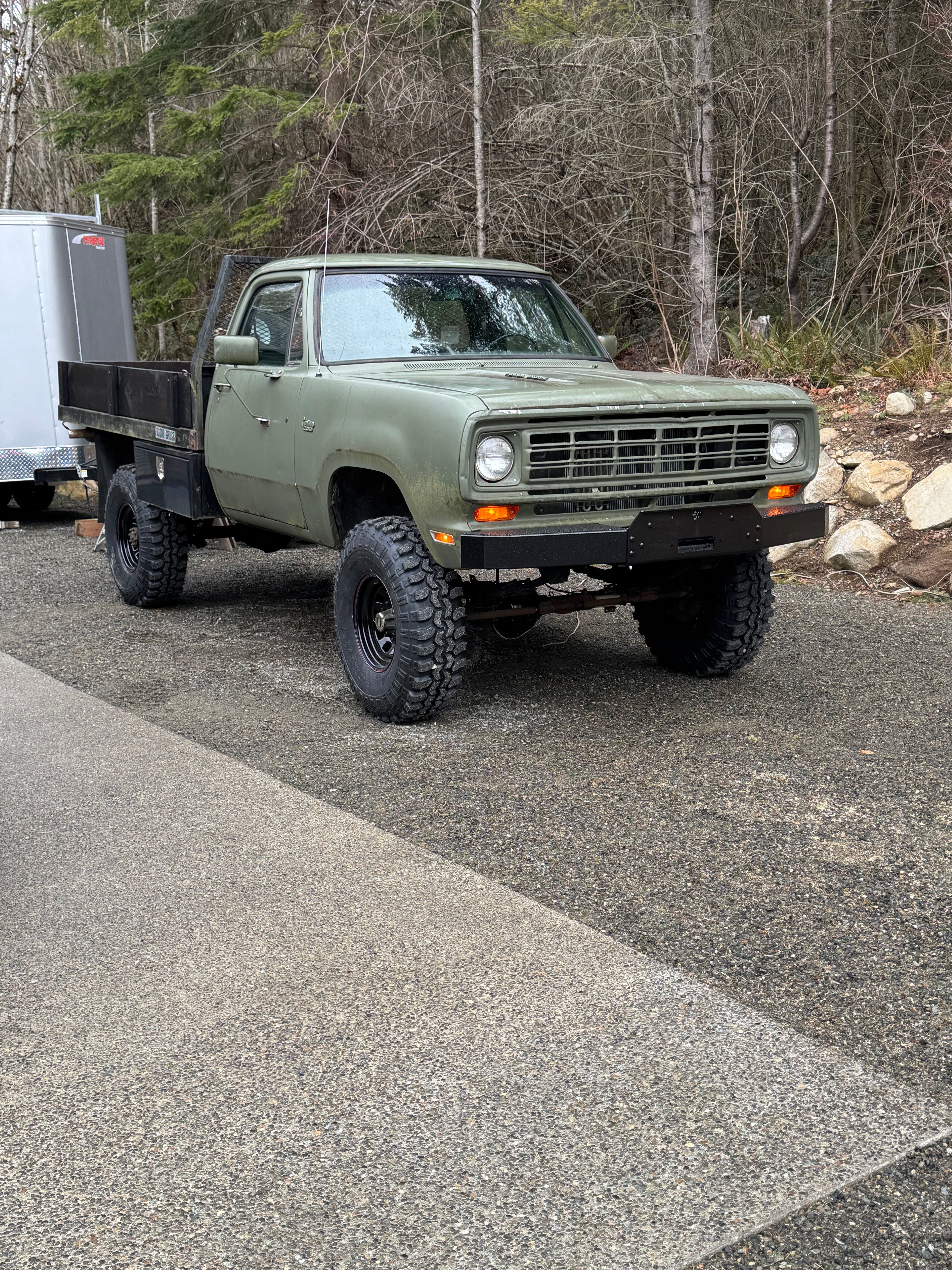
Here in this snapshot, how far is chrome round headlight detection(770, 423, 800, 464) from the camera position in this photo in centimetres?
604

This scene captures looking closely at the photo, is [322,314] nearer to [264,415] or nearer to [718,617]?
[264,415]

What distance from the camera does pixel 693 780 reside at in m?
5.08

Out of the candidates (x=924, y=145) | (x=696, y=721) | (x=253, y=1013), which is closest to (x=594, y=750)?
(x=696, y=721)

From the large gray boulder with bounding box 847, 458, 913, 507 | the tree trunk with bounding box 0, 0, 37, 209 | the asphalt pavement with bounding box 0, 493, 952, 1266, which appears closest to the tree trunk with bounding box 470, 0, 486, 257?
the large gray boulder with bounding box 847, 458, 913, 507

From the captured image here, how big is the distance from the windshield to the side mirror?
362 mm

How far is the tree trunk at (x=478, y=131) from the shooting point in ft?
44.7

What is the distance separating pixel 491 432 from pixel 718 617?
72.1 inches

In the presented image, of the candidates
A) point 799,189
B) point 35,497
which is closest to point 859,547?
point 799,189

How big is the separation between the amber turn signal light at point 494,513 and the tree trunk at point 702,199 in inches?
332

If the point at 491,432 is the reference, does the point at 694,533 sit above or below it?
below

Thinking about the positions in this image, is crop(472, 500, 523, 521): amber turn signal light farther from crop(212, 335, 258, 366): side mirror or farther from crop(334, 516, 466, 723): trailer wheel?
crop(212, 335, 258, 366): side mirror

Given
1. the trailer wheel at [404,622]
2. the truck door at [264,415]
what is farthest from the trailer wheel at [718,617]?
the truck door at [264,415]

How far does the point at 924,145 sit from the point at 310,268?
977 cm

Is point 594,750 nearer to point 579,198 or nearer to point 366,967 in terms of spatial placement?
point 366,967
